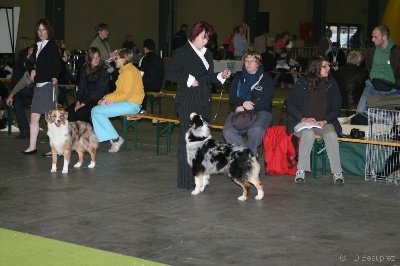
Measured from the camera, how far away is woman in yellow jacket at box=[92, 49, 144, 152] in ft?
33.0

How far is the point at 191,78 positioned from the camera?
7.76m

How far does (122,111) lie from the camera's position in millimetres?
10203

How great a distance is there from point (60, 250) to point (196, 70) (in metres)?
2.78

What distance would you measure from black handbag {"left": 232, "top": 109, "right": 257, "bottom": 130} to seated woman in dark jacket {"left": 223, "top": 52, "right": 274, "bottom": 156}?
0.04 m

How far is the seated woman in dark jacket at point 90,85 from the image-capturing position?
10.3 m

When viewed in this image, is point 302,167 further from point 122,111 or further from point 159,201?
point 122,111

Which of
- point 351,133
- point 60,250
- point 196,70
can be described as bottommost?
point 60,250

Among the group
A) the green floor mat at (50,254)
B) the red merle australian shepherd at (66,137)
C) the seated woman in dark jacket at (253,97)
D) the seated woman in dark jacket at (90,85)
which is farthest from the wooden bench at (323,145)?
the green floor mat at (50,254)

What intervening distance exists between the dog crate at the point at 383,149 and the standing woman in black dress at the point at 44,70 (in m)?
3.81

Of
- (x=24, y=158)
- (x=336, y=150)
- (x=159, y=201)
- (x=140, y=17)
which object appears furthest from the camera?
(x=140, y=17)

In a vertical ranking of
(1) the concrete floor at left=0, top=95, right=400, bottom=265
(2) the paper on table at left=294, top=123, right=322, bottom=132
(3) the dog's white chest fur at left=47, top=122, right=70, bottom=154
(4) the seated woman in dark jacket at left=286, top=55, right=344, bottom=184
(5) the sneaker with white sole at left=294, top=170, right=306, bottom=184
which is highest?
(4) the seated woman in dark jacket at left=286, top=55, right=344, bottom=184

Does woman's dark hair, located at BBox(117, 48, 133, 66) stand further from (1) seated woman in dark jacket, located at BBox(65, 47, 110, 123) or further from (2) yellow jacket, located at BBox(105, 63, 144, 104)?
(1) seated woman in dark jacket, located at BBox(65, 47, 110, 123)

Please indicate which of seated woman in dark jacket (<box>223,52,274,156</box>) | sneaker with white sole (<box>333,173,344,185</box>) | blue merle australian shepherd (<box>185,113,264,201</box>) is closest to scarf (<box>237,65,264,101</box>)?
seated woman in dark jacket (<box>223,52,274,156</box>)

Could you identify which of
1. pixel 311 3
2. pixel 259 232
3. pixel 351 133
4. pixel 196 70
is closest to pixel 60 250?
pixel 259 232
